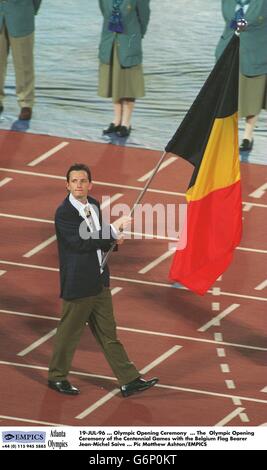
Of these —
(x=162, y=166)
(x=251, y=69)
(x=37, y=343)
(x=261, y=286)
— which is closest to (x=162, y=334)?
(x=37, y=343)

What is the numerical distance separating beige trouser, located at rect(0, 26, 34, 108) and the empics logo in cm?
787

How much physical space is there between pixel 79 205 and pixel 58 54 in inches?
361

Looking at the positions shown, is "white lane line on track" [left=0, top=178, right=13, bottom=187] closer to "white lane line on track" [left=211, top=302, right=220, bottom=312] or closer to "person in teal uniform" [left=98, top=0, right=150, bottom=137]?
"person in teal uniform" [left=98, top=0, right=150, bottom=137]

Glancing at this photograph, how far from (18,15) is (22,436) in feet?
26.1

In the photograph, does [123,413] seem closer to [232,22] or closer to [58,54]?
[232,22]

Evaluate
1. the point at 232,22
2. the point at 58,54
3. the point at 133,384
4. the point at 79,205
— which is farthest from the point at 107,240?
the point at 58,54

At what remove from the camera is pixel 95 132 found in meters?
20.7

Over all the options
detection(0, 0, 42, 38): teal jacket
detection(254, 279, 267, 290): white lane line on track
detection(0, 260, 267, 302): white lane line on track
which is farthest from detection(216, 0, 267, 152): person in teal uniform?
detection(0, 260, 267, 302): white lane line on track

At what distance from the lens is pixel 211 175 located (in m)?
15.1

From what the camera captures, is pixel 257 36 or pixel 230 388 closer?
pixel 230 388

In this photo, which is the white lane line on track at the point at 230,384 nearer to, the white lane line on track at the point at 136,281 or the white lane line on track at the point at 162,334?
the white lane line on track at the point at 162,334

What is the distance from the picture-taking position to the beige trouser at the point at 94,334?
567 inches

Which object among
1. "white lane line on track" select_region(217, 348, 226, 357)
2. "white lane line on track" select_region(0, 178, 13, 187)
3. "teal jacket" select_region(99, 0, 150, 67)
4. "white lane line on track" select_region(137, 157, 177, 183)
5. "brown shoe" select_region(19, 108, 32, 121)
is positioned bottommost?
"white lane line on track" select_region(217, 348, 226, 357)

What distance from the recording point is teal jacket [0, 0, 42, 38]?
20.5 meters
